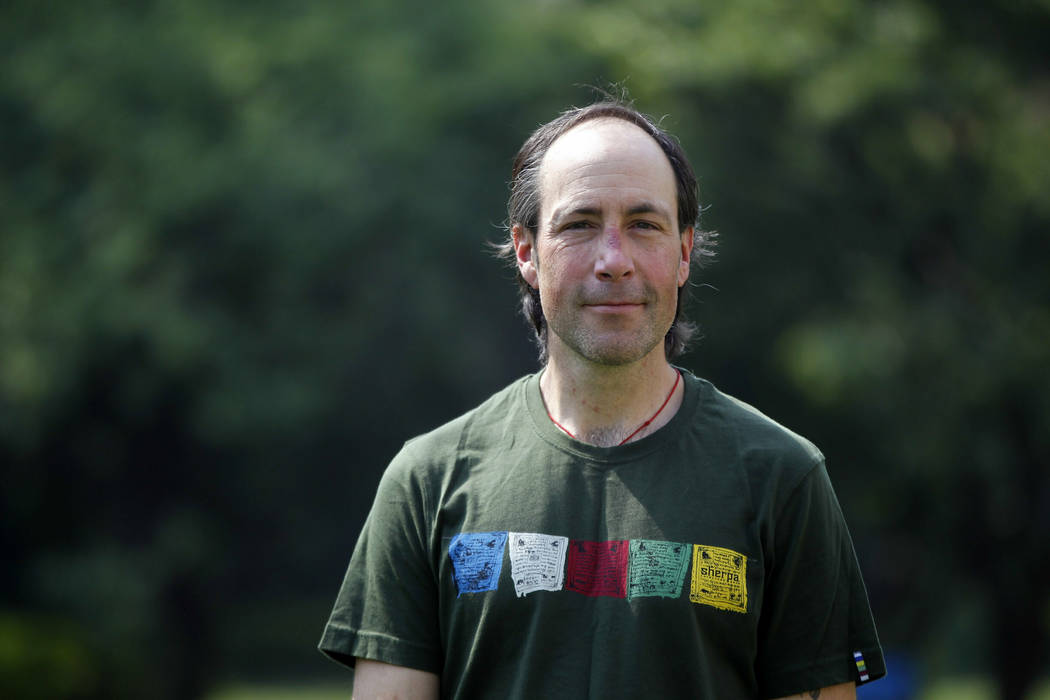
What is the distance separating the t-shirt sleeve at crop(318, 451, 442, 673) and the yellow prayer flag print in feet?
1.85

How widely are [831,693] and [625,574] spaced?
18.6 inches

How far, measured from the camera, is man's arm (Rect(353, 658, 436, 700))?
2607 millimetres

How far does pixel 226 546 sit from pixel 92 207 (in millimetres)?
5208

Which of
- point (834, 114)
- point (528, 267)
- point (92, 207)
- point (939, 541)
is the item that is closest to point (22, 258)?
point (92, 207)

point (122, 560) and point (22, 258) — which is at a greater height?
point (22, 258)

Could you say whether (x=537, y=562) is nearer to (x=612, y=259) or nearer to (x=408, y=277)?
(x=612, y=259)

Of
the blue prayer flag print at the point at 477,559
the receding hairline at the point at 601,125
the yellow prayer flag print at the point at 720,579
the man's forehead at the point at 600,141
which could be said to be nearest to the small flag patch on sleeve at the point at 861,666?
the yellow prayer flag print at the point at 720,579

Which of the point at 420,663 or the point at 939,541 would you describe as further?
the point at 939,541

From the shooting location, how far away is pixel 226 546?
57.2 feet

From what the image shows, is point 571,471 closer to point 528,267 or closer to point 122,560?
point 528,267

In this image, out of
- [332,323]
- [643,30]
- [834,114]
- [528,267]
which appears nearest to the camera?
[528,267]

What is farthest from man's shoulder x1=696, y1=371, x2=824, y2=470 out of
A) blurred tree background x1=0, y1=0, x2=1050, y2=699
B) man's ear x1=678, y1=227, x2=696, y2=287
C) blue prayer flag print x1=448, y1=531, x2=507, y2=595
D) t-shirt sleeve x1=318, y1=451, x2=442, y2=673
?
blurred tree background x1=0, y1=0, x2=1050, y2=699

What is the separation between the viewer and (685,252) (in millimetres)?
2896

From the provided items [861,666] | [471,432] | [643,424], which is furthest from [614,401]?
[861,666]
